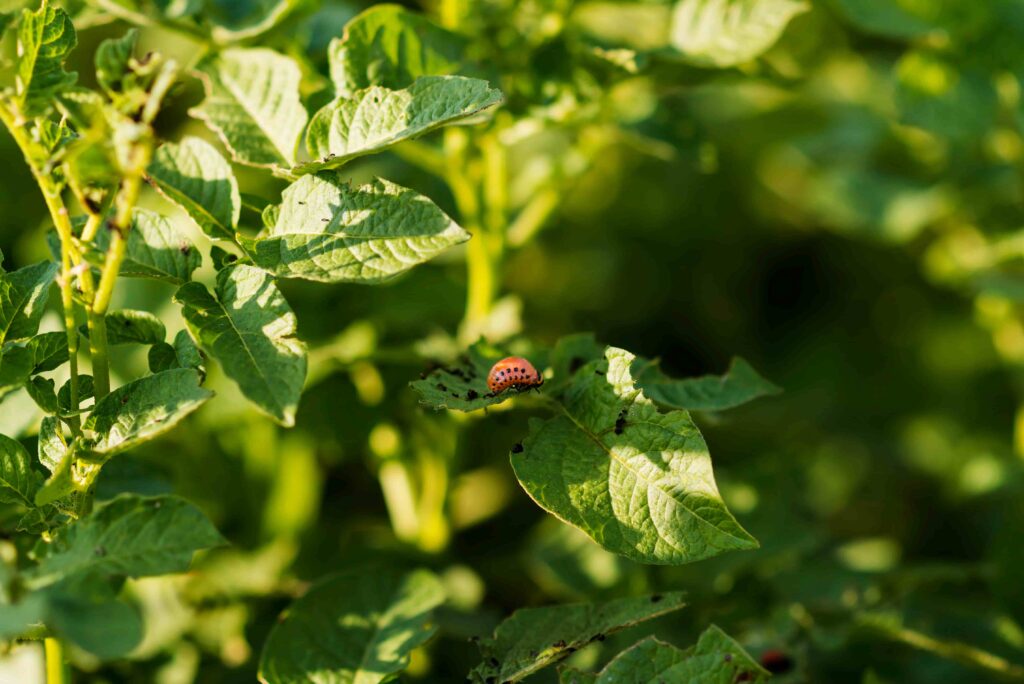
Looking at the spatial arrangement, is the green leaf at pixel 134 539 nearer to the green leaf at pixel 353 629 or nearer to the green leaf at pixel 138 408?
the green leaf at pixel 138 408

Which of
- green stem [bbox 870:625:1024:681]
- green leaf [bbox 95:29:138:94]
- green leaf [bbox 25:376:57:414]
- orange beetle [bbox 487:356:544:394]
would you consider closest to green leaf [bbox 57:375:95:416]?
green leaf [bbox 25:376:57:414]

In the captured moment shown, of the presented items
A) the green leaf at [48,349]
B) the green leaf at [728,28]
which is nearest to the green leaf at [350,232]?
the green leaf at [48,349]

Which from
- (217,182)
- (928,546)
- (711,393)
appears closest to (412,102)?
(217,182)

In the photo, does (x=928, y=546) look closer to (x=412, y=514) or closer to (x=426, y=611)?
(x=412, y=514)

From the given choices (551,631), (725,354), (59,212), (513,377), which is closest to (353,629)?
(551,631)

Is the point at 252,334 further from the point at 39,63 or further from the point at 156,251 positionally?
the point at 39,63

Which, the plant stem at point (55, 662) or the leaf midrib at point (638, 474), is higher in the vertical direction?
the leaf midrib at point (638, 474)
